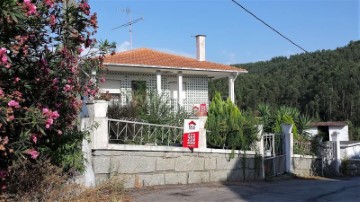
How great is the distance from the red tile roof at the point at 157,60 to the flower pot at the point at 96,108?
35.9ft

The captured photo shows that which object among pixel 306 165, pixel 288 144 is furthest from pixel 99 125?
pixel 306 165

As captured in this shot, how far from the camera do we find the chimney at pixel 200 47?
25.2 metres

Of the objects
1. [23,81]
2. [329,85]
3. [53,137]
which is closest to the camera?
[23,81]

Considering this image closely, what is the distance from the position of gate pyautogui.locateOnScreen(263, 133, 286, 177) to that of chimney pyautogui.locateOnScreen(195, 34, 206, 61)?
9.68 metres

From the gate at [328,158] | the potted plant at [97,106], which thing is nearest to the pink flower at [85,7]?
the potted plant at [97,106]

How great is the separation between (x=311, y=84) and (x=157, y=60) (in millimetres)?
38745

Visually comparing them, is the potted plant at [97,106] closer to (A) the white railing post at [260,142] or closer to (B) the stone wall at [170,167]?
(B) the stone wall at [170,167]

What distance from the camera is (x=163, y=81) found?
75.4 feet

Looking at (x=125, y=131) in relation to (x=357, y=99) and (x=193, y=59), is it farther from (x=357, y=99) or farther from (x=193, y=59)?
(x=357, y=99)

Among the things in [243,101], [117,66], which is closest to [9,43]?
[117,66]

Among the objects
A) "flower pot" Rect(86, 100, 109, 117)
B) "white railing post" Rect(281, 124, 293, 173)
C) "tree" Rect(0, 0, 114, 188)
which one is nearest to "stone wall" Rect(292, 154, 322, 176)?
"white railing post" Rect(281, 124, 293, 173)

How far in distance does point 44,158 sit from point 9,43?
277 centimetres

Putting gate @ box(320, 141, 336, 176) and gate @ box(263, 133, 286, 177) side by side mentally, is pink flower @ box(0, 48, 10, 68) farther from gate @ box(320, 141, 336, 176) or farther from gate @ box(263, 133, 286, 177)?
gate @ box(320, 141, 336, 176)

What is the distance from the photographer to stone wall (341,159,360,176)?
2225cm
